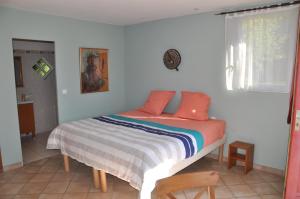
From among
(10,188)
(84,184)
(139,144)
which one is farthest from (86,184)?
(139,144)

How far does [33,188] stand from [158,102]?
7.55 feet

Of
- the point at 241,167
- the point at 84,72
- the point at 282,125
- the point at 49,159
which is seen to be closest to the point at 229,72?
the point at 282,125

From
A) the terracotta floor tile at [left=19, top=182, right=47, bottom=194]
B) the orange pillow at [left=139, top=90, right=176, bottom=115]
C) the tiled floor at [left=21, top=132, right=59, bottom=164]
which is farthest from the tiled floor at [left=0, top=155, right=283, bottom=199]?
the orange pillow at [left=139, top=90, right=176, bottom=115]

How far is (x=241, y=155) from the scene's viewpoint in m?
3.54

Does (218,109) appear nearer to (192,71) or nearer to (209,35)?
(192,71)

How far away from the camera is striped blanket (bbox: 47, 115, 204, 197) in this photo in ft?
7.87

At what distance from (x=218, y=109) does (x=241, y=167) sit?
958mm

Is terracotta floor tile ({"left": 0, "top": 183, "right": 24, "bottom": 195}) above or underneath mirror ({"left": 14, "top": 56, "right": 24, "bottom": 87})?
underneath

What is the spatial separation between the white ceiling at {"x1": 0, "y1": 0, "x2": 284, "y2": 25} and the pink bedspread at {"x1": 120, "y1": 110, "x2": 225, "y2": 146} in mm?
1718

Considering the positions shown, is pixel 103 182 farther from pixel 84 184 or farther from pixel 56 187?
pixel 56 187

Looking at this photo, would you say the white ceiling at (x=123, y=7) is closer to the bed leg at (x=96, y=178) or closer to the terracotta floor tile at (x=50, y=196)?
the bed leg at (x=96, y=178)

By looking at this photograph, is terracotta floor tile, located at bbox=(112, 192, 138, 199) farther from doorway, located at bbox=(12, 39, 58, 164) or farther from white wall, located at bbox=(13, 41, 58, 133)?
white wall, located at bbox=(13, 41, 58, 133)

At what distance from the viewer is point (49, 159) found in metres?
3.96

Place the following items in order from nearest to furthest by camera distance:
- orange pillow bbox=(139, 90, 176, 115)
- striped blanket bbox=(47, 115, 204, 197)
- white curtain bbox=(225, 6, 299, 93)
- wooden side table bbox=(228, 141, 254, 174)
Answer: striped blanket bbox=(47, 115, 204, 197) < white curtain bbox=(225, 6, 299, 93) < wooden side table bbox=(228, 141, 254, 174) < orange pillow bbox=(139, 90, 176, 115)
